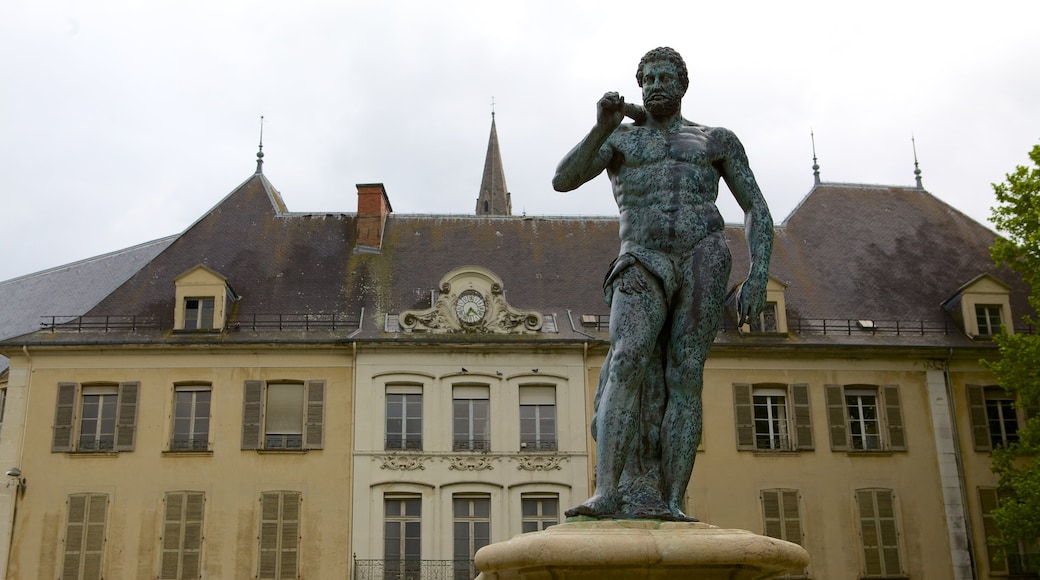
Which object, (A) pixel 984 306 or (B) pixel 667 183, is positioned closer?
(B) pixel 667 183

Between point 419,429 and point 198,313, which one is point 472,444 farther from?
point 198,313

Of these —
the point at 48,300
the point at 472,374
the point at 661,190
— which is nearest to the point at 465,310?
the point at 472,374

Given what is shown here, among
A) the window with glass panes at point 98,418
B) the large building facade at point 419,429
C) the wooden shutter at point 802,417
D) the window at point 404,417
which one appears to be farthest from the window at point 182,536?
the wooden shutter at point 802,417

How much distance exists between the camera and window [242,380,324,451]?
26.9 meters

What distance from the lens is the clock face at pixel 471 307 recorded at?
27.8 m

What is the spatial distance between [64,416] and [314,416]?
5235mm

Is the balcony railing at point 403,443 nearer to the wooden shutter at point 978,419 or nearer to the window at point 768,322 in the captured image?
the window at point 768,322

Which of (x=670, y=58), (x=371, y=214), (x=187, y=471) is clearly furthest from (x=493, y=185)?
(x=670, y=58)

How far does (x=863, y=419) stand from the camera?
28.2 metres

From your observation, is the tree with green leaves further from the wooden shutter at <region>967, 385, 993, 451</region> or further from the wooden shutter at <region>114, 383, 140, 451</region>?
the wooden shutter at <region>114, 383, 140, 451</region>

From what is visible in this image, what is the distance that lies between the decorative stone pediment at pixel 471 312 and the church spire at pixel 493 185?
42.9 meters

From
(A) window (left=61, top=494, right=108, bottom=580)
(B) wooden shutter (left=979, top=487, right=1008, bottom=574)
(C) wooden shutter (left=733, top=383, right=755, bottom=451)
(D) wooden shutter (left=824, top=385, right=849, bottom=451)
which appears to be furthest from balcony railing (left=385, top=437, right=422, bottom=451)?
(B) wooden shutter (left=979, top=487, right=1008, bottom=574)

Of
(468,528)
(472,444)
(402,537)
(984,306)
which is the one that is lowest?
(402,537)

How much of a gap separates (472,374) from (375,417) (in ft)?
7.31
